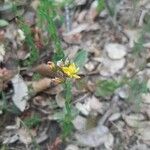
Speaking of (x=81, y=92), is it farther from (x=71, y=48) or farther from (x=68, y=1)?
(x=68, y=1)

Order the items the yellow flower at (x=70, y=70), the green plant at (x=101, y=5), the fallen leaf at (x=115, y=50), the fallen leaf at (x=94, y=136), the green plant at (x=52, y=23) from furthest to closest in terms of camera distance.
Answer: the green plant at (x=101, y=5) < the fallen leaf at (x=115, y=50) < the fallen leaf at (x=94, y=136) < the green plant at (x=52, y=23) < the yellow flower at (x=70, y=70)

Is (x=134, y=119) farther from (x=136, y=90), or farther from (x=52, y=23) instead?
(x=52, y=23)

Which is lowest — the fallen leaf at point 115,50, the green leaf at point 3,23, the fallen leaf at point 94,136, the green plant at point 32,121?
the fallen leaf at point 94,136

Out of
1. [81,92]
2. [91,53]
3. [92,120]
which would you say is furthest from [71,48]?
[92,120]

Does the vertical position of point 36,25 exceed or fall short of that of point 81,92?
it exceeds it

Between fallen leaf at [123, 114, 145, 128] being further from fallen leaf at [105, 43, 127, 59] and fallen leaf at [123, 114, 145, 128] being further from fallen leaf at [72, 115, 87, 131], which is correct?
fallen leaf at [105, 43, 127, 59]

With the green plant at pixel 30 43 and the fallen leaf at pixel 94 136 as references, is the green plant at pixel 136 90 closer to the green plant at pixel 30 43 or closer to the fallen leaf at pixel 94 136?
the fallen leaf at pixel 94 136

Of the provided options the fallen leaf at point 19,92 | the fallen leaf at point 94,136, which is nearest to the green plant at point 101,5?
the fallen leaf at point 19,92
